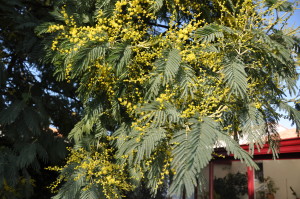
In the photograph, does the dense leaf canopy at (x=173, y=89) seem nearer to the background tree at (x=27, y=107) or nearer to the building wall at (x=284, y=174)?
the background tree at (x=27, y=107)

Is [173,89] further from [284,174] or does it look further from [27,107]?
[284,174]

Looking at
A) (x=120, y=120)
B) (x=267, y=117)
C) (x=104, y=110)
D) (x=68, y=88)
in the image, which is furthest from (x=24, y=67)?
(x=267, y=117)

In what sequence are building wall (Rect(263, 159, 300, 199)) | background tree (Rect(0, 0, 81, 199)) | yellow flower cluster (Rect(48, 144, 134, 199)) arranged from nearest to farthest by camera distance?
yellow flower cluster (Rect(48, 144, 134, 199)), background tree (Rect(0, 0, 81, 199)), building wall (Rect(263, 159, 300, 199))

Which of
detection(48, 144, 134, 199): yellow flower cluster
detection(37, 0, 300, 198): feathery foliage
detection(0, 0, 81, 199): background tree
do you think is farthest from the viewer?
detection(0, 0, 81, 199): background tree

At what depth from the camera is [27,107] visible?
3.27m

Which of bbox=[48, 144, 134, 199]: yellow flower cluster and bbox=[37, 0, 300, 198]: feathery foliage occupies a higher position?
bbox=[37, 0, 300, 198]: feathery foliage

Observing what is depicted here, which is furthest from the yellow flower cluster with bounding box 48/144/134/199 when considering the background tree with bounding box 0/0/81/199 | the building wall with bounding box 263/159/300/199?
the building wall with bounding box 263/159/300/199

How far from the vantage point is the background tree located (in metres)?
3.12

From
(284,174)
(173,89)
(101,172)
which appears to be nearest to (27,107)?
(101,172)

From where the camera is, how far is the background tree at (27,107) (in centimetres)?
312

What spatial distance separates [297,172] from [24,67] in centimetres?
675

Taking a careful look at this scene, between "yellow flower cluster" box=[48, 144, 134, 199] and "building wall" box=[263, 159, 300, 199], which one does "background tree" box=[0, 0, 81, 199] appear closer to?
"yellow flower cluster" box=[48, 144, 134, 199]

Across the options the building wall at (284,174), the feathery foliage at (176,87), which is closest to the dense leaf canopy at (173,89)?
the feathery foliage at (176,87)

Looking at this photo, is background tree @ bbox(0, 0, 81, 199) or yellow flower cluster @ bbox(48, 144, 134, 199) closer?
yellow flower cluster @ bbox(48, 144, 134, 199)
